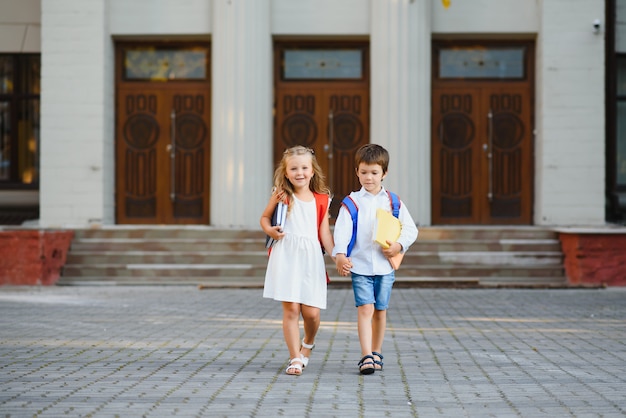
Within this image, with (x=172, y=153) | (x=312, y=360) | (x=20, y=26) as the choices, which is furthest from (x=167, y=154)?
(x=312, y=360)

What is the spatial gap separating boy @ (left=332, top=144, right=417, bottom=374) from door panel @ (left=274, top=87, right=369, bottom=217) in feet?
42.4

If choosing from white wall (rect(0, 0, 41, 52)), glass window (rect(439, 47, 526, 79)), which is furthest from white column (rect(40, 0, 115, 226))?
glass window (rect(439, 47, 526, 79))

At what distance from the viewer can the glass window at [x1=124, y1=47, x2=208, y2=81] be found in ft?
69.3

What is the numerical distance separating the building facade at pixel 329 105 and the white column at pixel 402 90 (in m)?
0.03

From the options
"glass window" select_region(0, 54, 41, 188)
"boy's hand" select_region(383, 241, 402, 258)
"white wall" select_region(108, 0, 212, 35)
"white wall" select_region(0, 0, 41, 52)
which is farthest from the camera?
"glass window" select_region(0, 54, 41, 188)

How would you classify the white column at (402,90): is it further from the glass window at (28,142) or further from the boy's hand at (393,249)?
the boy's hand at (393,249)

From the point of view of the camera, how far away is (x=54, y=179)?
2039cm

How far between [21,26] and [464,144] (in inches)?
374

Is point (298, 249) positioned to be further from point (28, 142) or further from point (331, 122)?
point (28, 142)

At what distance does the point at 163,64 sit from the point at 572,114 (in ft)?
26.2

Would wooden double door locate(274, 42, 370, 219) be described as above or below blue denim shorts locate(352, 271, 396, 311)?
above

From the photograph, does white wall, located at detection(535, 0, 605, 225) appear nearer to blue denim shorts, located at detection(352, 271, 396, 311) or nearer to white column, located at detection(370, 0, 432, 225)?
white column, located at detection(370, 0, 432, 225)

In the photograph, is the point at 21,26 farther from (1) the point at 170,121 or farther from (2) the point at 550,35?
(2) the point at 550,35

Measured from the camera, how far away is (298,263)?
783cm
